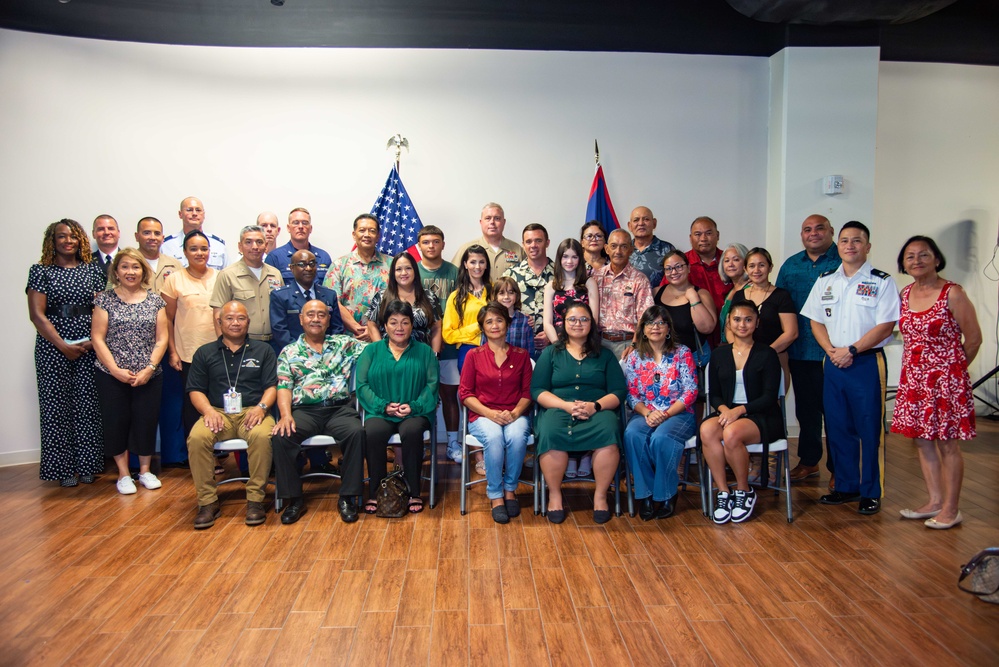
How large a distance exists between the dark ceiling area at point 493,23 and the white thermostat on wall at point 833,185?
1.10 m

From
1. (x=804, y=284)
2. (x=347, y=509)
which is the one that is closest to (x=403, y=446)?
(x=347, y=509)

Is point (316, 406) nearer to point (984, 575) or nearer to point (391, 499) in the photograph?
point (391, 499)

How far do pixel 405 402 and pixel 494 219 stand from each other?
64.4 inches

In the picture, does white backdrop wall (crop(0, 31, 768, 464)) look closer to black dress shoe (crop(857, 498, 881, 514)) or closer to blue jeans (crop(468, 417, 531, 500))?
blue jeans (crop(468, 417, 531, 500))

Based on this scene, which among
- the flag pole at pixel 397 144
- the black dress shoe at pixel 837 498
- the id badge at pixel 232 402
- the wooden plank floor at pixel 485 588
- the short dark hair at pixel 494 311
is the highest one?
the flag pole at pixel 397 144

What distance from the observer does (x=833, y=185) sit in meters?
5.85

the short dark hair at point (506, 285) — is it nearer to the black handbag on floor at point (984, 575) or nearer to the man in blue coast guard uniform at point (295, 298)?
the man in blue coast guard uniform at point (295, 298)

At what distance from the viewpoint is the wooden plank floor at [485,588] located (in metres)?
2.73

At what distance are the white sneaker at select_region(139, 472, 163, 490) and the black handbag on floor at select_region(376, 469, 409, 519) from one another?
65.2 inches

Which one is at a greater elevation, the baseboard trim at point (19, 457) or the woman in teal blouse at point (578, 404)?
the woman in teal blouse at point (578, 404)

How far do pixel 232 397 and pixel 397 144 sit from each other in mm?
2732

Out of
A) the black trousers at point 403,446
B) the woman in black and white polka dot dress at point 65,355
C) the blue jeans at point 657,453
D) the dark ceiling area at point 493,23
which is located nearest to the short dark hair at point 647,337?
the blue jeans at point 657,453

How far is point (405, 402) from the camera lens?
14.3ft

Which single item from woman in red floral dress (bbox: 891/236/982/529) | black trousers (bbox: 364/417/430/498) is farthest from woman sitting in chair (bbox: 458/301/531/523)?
woman in red floral dress (bbox: 891/236/982/529)
